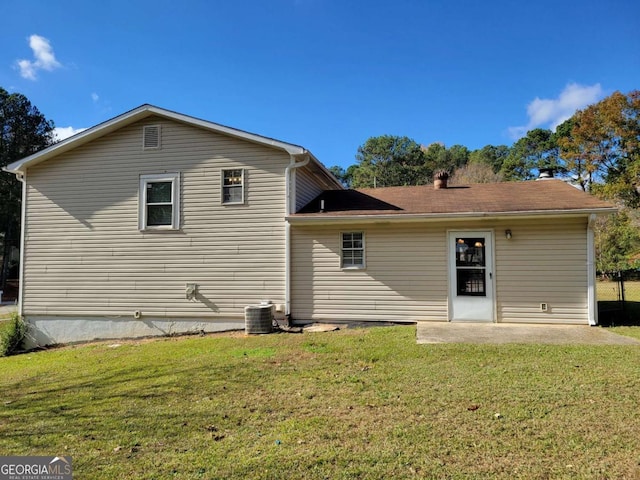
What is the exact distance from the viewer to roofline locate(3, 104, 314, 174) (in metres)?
8.71

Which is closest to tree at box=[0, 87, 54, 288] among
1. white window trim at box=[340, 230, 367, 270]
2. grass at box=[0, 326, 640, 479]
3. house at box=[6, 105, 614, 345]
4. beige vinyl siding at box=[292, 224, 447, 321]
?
house at box=[6, 105, 614, 345]

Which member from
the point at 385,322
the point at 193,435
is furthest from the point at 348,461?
the point at 385,322

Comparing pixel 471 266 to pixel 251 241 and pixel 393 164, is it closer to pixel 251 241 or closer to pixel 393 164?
pixel 251 241

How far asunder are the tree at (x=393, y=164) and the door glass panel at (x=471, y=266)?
23.6 meters

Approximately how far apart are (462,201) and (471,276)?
195 cm

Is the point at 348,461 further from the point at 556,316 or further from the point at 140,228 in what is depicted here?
the point at 140,228

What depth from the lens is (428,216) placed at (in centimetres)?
780

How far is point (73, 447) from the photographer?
3.19 metres

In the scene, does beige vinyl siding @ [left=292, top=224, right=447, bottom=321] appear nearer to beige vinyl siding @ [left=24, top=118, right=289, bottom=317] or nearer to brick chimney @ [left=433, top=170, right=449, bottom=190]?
beige vinyl siding @ [left=24, top=118, right=289, bottom=317]

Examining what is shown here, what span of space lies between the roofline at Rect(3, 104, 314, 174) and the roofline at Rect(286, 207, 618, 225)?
1.61 m

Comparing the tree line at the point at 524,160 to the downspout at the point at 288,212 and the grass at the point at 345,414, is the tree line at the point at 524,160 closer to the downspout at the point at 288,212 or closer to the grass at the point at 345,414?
the downspout at the point at 288,212

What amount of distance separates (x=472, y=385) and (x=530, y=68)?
19.2 meters

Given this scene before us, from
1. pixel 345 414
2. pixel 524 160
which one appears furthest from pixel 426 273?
pixel 524 160

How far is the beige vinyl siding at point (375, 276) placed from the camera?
808 centimetres
